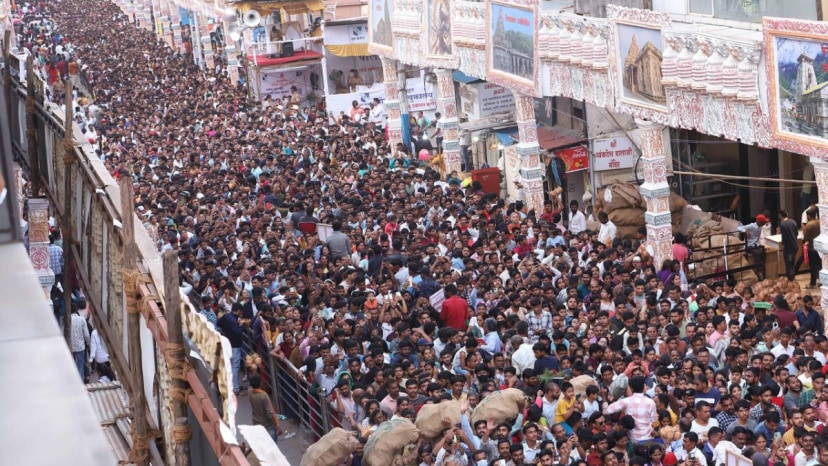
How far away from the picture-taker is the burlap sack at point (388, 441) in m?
10.3

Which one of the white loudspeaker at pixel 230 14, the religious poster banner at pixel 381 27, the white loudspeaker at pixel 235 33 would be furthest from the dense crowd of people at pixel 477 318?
the white loudspeaker at pixel 230 14

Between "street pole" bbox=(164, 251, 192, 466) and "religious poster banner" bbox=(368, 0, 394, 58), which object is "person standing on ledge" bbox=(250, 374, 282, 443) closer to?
"street pole" bbox=(164, 251, 192, 466)

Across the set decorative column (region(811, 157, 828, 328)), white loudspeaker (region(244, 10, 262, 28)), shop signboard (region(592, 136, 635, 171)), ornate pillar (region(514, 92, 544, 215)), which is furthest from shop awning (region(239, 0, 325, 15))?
decorative column (region(811, 157, 828, 328))

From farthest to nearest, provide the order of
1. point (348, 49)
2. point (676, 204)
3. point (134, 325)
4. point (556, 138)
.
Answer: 1. point (348, 49)
2. point (556, 138)
3. point (676, 204)
4. point (134, 325)

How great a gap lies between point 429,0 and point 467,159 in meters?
3.75

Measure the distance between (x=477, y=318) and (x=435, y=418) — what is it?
3348mm

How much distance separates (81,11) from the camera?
7075cm

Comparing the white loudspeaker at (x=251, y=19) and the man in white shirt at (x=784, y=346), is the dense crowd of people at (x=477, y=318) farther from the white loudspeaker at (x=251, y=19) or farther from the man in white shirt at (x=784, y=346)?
the white loudspeaker at (x=251, y=19)

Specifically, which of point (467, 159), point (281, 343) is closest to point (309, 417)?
point (281, 343)

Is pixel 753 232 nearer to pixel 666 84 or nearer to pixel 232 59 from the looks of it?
pixel 666 84

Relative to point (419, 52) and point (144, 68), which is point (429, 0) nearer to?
point (419, 52)

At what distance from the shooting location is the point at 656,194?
17.6 metres

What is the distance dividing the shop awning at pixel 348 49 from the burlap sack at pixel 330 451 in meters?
25.8

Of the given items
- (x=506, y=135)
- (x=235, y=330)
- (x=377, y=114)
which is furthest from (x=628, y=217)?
(x=377, y=114)
